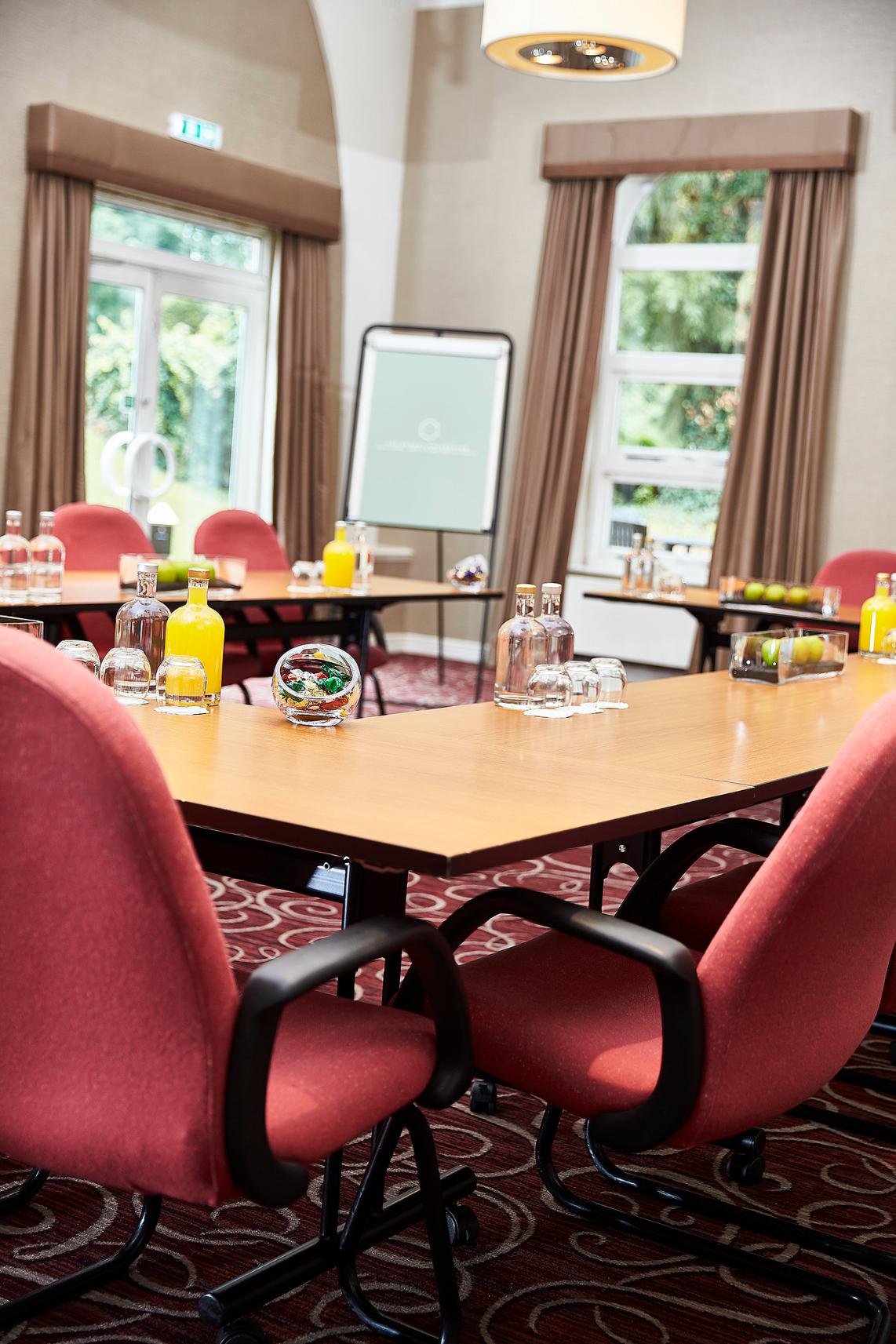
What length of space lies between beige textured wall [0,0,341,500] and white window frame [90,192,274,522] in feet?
1.67

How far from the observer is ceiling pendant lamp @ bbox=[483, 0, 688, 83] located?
4.79m

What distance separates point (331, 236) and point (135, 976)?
8.28 m

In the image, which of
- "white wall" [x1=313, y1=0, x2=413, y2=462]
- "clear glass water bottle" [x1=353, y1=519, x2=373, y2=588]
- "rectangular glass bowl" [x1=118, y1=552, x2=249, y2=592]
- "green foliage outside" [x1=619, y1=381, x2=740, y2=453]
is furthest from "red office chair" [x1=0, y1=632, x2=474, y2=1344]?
"white wall" [x1=313, y1=0, x2=413, y2=462]

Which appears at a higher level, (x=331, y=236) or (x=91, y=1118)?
(x=331, y=236)

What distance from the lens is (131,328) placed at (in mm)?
8180

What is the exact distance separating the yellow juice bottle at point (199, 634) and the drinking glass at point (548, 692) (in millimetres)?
580

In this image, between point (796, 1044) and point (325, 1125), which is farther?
point (796, 1044)

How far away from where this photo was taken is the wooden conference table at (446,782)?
1.69 meters

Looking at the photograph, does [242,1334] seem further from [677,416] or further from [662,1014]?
[677,416]

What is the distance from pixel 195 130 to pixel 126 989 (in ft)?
25.0

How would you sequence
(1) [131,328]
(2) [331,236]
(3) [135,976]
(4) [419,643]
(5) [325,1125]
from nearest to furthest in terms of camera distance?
(3) [135,976]
(5) [325,1125]
(1) [131,328]
(2) [331,236]
(4) [419,643]

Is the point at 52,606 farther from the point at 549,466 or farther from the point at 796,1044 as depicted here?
the point at 549,466

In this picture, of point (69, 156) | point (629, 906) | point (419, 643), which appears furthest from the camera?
point (419, 643)

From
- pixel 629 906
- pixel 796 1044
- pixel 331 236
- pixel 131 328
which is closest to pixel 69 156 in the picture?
pixel 131 328
